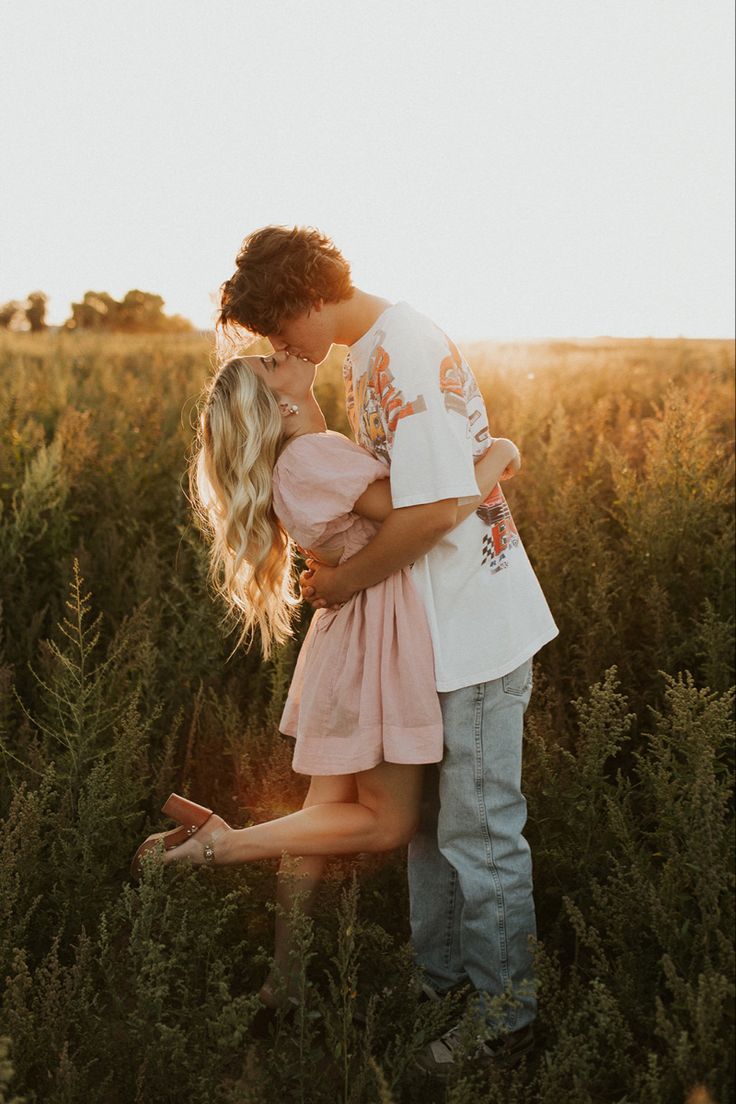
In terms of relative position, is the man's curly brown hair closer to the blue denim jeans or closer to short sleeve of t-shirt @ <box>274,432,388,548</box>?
short sleeve of t-shirt @ <box>274,432,388,548</box>

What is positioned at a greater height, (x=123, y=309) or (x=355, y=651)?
(x=123, y=309)

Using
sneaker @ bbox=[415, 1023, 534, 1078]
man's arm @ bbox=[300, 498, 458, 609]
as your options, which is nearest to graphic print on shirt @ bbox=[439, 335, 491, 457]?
man's arm @ bbox=[300, 498, 458, 609]

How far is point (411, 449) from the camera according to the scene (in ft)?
7.57

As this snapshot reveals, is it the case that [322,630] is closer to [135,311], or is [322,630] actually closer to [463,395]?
[463,395]

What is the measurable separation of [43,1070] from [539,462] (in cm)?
405

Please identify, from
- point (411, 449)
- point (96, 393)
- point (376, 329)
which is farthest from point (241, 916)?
point (96, 393)

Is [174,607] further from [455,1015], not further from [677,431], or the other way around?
[677,431]

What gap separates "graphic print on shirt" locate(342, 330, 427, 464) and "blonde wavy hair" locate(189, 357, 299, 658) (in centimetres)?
24

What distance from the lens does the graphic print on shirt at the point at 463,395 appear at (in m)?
2.35

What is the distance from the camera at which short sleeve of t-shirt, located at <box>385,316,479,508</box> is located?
229 centimetres

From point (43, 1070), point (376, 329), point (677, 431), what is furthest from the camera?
point (677, 431)

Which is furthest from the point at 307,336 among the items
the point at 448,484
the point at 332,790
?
the point at 332,790

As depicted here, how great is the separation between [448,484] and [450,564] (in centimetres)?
28

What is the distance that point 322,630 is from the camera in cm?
270
